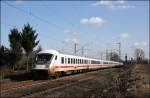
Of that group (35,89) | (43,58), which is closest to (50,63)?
(43,58)

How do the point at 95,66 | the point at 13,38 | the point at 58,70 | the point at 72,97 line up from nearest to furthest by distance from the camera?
1. the point at 72,97
2. the point at 58,70
3. the point at 13,38
4. the point at 95,66

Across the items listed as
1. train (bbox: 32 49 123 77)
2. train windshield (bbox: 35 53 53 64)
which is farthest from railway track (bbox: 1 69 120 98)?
train windshield (bbox: 35 53 53 64)

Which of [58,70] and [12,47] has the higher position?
[12,47]

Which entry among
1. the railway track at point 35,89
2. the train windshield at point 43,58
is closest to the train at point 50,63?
the train windshield at point 43,58

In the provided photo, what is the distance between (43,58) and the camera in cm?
2864

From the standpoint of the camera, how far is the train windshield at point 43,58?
28.3 m

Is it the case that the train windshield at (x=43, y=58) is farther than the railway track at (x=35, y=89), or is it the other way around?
the train windshield at (x=43, y=58)

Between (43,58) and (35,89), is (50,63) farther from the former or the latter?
(35,89)

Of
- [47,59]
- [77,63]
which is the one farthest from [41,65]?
[77,63]

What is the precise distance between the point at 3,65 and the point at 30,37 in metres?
6.31

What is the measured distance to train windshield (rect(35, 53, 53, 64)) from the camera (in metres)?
28.3

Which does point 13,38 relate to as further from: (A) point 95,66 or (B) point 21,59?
(A) point 95,66

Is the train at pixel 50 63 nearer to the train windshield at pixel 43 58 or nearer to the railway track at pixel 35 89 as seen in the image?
the train windshield at pixel 43 58

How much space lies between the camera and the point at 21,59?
4819 centimetres
